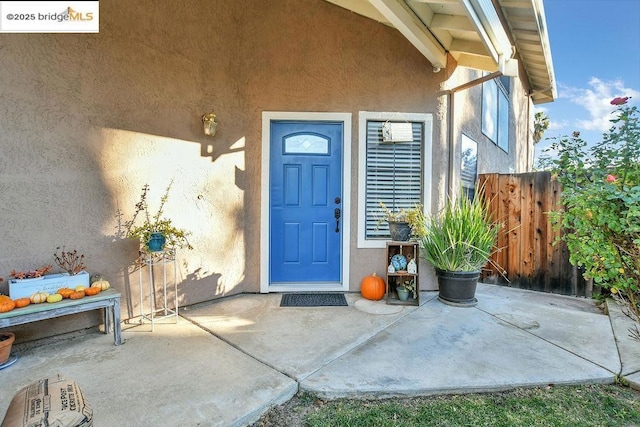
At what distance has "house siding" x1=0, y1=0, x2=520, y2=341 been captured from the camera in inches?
105

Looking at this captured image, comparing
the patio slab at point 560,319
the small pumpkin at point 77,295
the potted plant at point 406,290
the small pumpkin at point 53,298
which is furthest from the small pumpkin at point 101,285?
the patio slab at point 560,319

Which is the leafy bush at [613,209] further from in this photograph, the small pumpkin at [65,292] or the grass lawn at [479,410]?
the small pumpkin at [65,292]

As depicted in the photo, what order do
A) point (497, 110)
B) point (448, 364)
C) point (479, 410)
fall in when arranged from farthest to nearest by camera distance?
point (497, 110), point (448, 364), point (479, 410)

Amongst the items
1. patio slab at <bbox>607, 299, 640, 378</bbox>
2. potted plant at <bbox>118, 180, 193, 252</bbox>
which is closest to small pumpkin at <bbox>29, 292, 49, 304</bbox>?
potted plant at <bbox>118, 180, 193, 252</bbox>

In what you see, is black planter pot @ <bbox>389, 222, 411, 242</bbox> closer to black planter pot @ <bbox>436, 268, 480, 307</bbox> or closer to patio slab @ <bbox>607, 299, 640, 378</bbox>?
black planter pot @ <bbox>436, 268, 480, 307</bbox>

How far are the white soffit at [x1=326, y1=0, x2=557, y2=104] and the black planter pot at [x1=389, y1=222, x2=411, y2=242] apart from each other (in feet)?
6.13

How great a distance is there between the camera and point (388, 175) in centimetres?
429

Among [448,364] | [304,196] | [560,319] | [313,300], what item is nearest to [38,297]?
[313,300]

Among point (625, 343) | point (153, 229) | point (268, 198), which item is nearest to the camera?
point (625, 343)

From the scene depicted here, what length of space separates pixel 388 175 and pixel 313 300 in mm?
1804

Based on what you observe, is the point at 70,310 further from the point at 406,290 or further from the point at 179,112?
the point at 406,290

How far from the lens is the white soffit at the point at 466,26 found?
3.03m

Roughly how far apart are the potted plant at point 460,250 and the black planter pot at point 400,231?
34 centimetres

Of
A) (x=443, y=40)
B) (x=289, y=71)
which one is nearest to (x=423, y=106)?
(x=443, y=40)
